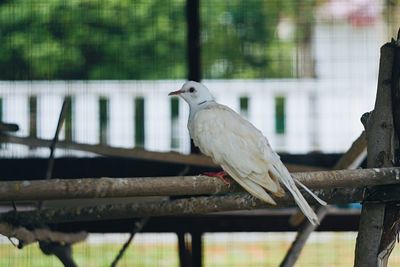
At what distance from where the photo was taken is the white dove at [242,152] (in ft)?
5.69

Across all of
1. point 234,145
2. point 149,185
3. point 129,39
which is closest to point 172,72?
point 129,39

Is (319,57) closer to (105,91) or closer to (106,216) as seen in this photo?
(105,91)

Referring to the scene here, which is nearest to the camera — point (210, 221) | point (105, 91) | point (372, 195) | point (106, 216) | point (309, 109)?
point (372, 195)

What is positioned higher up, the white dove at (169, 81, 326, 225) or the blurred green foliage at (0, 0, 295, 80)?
the blurred green foliage at (0, 0, 295, 80)

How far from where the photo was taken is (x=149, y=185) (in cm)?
146

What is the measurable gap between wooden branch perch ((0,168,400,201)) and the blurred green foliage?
129 cm

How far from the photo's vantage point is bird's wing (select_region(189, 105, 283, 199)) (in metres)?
1.77

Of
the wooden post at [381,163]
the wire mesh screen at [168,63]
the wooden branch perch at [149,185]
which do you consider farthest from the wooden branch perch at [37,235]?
the wooden post at [381,163]

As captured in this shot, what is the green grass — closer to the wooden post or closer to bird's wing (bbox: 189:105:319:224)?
bird's wing (bbox: 189:105:319:224)

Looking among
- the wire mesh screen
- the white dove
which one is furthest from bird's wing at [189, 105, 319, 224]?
the wire mesh screen

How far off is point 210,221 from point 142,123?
52 cm

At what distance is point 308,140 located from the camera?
3.05 m

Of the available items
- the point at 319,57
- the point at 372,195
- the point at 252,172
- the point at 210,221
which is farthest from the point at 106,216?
the point at 319,57

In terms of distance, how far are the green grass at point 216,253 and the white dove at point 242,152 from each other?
3.26 ft
